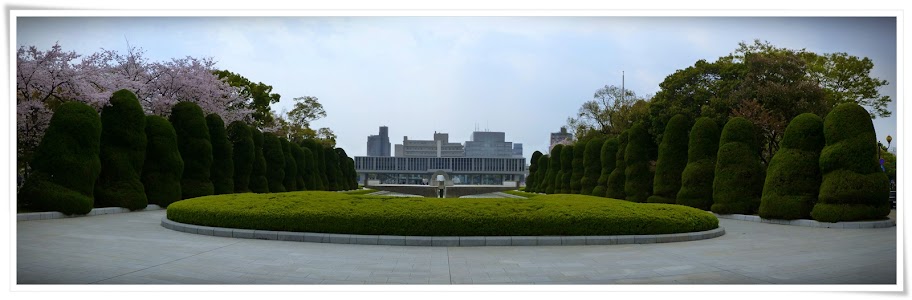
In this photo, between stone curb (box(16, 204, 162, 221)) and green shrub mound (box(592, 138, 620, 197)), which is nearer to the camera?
stone curb (box(16, 204, 162, 221))

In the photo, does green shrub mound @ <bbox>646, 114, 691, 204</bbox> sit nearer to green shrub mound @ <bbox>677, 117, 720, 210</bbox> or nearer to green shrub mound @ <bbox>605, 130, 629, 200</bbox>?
green shrub mound @ <bbox>677, 117, 720, 210</bbox>

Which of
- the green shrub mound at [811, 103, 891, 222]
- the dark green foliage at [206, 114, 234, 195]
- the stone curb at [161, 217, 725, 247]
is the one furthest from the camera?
the dark green foliage at [206, 114, 234, 195]

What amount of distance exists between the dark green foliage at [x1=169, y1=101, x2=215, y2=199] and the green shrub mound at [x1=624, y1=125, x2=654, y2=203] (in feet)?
57.7

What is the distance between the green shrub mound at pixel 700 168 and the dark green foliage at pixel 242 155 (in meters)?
19.5

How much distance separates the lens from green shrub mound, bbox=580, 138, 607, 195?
3502 centimetres

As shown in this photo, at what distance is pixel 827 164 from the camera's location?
16.7 m

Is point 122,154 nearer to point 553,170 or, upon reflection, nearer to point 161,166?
point 161,166

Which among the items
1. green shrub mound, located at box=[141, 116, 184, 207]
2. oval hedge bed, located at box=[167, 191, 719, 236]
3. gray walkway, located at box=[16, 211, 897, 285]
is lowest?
gray walkway, located at box=[16, 211, 897, 285]

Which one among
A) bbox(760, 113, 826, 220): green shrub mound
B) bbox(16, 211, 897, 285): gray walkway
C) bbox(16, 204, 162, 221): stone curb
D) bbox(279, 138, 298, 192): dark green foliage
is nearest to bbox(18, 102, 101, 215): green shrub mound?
bbox(16, 204, 162, 221): stone curb

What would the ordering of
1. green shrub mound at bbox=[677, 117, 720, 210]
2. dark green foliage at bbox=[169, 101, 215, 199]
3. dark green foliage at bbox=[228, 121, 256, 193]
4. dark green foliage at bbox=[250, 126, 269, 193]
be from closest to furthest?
green shrub mound at bbox=[677, 117, 720, 210] → dark green foliage at bbox=[169, 101, 215, 199] → dark green foliage at bbox=[228, 121, 256, 193] → dark green foliage at bbox=[250, 126, 269, 193]

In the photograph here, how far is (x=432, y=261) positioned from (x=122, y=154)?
14.7m

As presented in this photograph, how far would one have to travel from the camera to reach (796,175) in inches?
684

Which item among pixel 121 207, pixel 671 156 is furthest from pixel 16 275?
pixel 671 156

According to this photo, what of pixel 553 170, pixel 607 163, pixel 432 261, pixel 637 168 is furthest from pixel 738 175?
pixel 553 170
